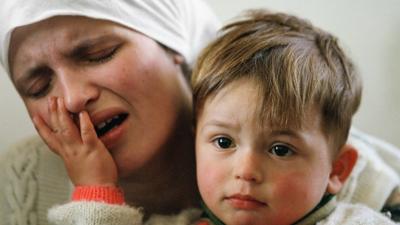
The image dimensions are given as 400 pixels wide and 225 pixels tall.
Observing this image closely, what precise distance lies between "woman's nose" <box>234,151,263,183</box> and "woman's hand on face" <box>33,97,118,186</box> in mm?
244

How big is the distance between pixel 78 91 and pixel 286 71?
0.33 meters

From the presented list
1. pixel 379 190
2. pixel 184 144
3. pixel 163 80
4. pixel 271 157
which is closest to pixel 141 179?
pixel 184 144

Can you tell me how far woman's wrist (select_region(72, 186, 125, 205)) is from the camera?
897 mm

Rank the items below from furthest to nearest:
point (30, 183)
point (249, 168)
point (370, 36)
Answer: point (370, 36) < point (30, 183) < point (249, 168)

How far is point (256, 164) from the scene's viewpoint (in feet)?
2.60

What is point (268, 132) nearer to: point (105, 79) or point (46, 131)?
point (105, 79)

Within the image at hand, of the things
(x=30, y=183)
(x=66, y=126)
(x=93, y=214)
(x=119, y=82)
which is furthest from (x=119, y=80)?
(x=30, y=183)

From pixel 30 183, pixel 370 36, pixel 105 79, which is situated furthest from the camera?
pixel 370 36

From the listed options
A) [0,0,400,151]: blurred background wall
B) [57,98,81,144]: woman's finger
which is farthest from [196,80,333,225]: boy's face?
[0,0,400,151]: blurred background wall

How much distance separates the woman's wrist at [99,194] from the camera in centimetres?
90

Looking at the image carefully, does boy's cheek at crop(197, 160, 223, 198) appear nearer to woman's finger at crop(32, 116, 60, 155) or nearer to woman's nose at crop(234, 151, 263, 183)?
woman's nose at crop(234, 151, 263, 183)

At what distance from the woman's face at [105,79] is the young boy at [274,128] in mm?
84

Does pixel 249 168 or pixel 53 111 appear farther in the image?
pixel 53 111

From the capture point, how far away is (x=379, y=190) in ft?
3.51
